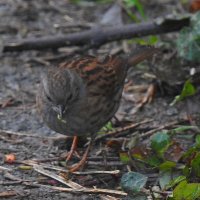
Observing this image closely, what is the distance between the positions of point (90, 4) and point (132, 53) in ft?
8.03

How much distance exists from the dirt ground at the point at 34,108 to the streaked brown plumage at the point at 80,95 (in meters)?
0.26

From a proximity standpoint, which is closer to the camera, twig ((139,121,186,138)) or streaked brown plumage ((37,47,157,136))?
streaked brown plumage ((37,47,157,136))

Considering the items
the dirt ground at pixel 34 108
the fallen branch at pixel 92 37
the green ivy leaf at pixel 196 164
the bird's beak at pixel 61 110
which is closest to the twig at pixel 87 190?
the dirt ground at pixel 34 108

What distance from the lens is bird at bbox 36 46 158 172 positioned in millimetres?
5191

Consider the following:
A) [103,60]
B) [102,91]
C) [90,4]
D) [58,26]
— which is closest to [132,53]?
[103,60]

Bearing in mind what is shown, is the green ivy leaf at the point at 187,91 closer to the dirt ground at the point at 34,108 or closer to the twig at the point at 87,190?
the dirt ground at the point at 34,108

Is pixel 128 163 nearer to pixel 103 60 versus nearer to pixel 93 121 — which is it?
pixel 93 121

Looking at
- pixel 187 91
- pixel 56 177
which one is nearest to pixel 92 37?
pixel 187 91

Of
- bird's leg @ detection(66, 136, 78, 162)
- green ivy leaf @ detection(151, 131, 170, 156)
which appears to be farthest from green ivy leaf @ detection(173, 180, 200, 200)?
bird's leg @ detection(66, 136, 78, 162)

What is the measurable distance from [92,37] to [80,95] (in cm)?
164

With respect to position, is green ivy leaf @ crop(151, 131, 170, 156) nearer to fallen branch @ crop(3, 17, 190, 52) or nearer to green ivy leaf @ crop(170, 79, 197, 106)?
green ivy leaf @ crop(170, 79, 197, 106)

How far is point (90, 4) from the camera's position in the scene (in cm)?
845

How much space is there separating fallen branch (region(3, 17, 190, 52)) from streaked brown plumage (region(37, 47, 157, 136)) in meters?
1.04

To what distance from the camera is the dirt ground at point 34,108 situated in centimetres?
477
